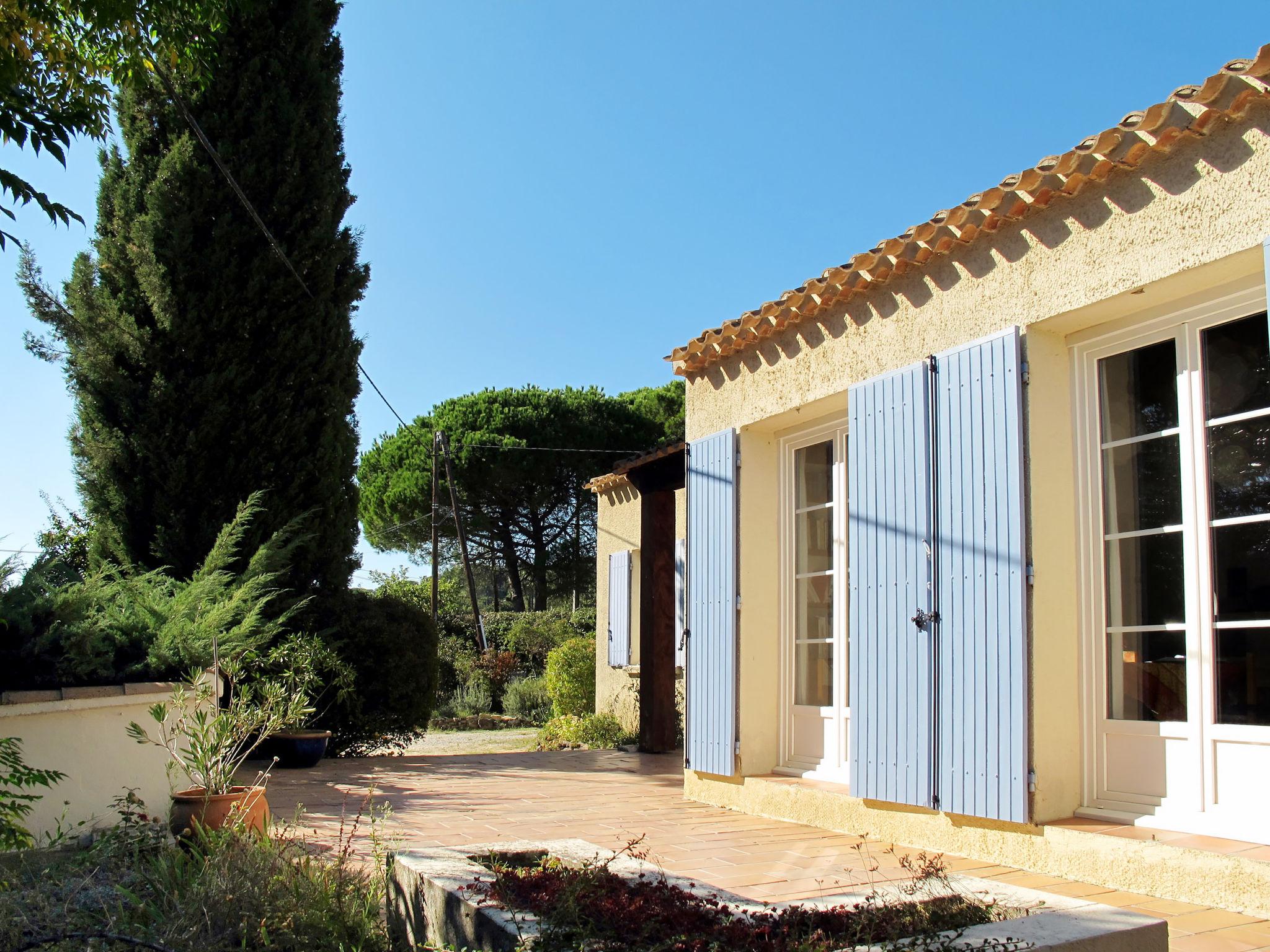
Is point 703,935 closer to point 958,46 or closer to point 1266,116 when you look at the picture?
point 1266,116

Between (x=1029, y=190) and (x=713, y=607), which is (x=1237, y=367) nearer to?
(x=1029, y=190)

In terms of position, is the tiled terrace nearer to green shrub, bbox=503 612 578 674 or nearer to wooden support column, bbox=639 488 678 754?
wooden support column, bbox=639 488 678 754

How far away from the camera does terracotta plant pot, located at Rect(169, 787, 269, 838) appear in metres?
4.34

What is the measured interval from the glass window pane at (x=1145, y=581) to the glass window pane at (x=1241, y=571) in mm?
158

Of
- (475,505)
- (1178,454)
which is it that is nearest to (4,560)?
(1178,454)

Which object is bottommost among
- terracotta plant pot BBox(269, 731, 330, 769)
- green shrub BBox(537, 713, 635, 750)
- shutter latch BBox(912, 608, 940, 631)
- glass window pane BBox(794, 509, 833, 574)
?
green shrub BBox(537, 713, 635, 750)

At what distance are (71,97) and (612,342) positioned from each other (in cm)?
1719

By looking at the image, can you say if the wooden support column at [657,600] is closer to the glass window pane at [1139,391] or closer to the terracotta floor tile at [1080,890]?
the glass window pane at [1139,391]

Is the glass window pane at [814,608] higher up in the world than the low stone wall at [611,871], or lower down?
higher up

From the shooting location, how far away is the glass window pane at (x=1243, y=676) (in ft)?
12.0

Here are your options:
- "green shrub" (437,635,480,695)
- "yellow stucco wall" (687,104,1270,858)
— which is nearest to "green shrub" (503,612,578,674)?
"green shrub" (437,635,480,695)

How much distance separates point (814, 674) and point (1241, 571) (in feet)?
9.40

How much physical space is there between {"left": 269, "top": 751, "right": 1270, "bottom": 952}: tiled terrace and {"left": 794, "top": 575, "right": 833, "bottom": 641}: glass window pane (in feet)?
3.77

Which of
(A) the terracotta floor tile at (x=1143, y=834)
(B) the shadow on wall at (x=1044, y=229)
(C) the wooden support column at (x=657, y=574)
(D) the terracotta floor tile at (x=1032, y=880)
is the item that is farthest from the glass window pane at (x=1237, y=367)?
(C) the wooden support column at (x=657, y=574)
